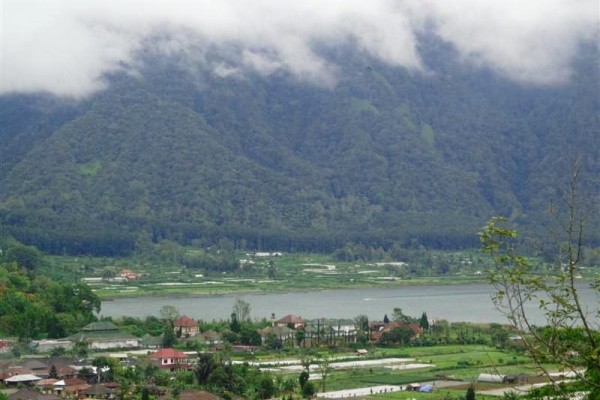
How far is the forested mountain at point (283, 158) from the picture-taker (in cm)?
13400

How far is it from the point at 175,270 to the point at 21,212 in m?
23.9

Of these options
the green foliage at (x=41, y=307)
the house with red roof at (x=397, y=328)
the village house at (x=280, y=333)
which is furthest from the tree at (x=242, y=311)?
the house with red roof at (x=397, y=328)

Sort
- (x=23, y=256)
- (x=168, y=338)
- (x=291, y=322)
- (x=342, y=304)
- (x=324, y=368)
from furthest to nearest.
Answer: (x=23, y=256) → (x=342, y=304) → (x=291, y=322) → (x=168, y=338) → (x=324, y=368)

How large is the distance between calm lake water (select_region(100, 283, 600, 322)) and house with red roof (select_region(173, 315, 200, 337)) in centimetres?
944

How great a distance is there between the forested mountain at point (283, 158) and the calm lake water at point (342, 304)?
3290cm

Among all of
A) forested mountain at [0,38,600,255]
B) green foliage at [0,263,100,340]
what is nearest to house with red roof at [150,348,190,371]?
green foliage at [0,263,100,340]

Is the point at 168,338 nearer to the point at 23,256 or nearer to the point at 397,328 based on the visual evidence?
the point at 397,328

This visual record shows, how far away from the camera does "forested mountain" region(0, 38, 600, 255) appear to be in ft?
440

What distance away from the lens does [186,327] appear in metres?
54.6

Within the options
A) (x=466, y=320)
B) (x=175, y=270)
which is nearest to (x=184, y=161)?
(x=175, y=270)

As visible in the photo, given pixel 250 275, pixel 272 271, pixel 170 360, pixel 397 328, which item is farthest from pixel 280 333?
pixel 250 275

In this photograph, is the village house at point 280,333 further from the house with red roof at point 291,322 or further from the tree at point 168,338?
the tree at point 168,338

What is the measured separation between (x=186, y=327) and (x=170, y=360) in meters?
10.8

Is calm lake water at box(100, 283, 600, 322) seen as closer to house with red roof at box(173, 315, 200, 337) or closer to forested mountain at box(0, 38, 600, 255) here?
house with red roof at box(173, 315, 200, 337)
